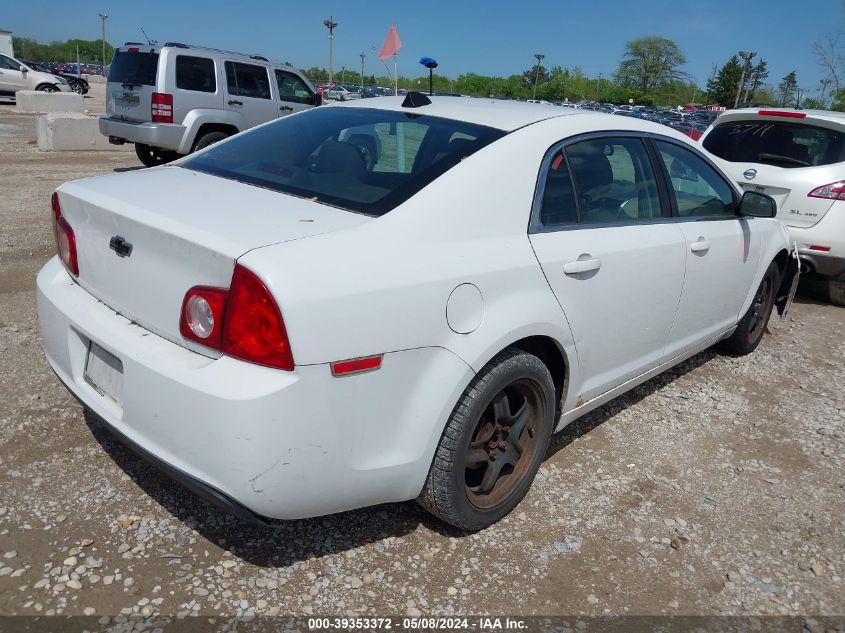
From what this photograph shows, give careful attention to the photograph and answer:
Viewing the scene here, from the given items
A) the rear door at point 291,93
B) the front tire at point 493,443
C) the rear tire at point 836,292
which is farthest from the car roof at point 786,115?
the rear door at point 291,93

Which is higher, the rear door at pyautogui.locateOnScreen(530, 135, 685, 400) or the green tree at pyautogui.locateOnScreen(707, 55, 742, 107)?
the green tree at pyautogui.locateOnScreen(707, 55, 742, 107)

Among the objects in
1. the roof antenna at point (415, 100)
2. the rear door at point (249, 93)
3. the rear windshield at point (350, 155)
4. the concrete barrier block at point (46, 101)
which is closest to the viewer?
the rear windshield at point (350, 155)

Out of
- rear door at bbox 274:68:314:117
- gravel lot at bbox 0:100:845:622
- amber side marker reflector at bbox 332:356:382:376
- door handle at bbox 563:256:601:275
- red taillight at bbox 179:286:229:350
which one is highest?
rear door at bbox 274:68:314:117

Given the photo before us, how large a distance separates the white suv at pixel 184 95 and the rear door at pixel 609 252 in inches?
343

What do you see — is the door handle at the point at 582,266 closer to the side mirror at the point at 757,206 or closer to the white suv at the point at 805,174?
the side mirror at the point at 757,206

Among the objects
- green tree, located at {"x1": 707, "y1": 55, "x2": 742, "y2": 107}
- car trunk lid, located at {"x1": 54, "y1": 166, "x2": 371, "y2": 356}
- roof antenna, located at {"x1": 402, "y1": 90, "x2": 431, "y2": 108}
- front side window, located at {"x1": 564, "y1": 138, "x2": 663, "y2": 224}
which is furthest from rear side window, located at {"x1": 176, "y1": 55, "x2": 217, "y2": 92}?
green tree, located at {"x1": 707, "y1": 55, "x2": 742, "y2": 107}

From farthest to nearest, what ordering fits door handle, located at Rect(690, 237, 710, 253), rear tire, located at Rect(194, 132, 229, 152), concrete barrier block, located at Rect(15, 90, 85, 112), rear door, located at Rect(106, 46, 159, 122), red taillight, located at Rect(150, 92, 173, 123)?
concrete barrier block, located at Rect(15, 90, 85, 112)
rear tire, located at Rect(194, 132, 229, 152)
rear door, located at Rect(106, 46, 159, 122)
red taillight, located at Rect(150, 92, 173, 123)
door handle, located at Rect(690, 237, 710, 253)

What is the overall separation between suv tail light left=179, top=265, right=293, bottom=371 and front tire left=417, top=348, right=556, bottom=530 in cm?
73

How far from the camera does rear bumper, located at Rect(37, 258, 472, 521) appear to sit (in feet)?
6.26

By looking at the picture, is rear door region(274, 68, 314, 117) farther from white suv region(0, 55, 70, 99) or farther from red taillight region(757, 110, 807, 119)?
white suv region(0, 55, 70, 99)

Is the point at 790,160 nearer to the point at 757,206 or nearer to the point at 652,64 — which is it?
the point at 757,206

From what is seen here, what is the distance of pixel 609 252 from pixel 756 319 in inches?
98.1

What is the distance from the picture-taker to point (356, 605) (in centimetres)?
228

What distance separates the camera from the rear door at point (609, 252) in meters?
2.71
